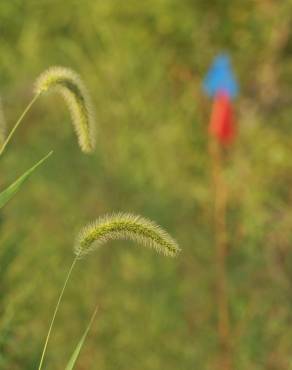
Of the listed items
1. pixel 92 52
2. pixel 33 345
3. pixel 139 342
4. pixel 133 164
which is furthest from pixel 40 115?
pixel 33 345

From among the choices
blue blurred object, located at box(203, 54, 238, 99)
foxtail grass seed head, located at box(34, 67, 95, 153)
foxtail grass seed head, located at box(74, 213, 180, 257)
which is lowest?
foxtail grass seed head, located at box(74, 213, 180, 257)

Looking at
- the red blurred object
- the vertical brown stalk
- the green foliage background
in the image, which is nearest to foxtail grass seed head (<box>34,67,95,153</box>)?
the green foliage background

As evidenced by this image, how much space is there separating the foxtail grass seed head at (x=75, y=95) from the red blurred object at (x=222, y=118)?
309 cm

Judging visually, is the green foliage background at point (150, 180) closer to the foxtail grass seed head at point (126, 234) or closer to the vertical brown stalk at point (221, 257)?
the vertical brown stalk at point (221, 257)

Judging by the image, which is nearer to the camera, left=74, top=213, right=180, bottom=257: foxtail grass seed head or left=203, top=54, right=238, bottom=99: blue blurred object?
left=74, top=213, right=180, bottom=257: foxtail grass seed head

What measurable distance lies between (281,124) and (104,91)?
37.5 inches

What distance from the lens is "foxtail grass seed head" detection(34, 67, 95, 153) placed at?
248cm

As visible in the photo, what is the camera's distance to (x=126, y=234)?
2.22m

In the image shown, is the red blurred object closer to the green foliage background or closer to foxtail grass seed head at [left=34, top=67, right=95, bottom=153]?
the green foliage background

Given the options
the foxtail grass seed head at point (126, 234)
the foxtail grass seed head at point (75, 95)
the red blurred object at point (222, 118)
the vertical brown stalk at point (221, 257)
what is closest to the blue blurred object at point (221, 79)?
the red blurred object at point (222, 118)

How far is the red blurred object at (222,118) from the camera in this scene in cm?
560

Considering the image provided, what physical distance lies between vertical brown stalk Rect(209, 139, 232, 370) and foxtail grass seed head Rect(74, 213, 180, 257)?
2.62 m

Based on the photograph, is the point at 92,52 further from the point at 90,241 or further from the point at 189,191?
the point at 90,241

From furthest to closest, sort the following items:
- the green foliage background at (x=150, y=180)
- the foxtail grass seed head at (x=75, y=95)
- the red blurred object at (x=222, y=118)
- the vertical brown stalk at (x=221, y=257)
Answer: the red blurred object at (x=222, y=118), the green foliage background at (x=150, y=180), the vertical brown stalk at (x=221, y=257), the foxtail grass seed head at (x=75, y=95)
